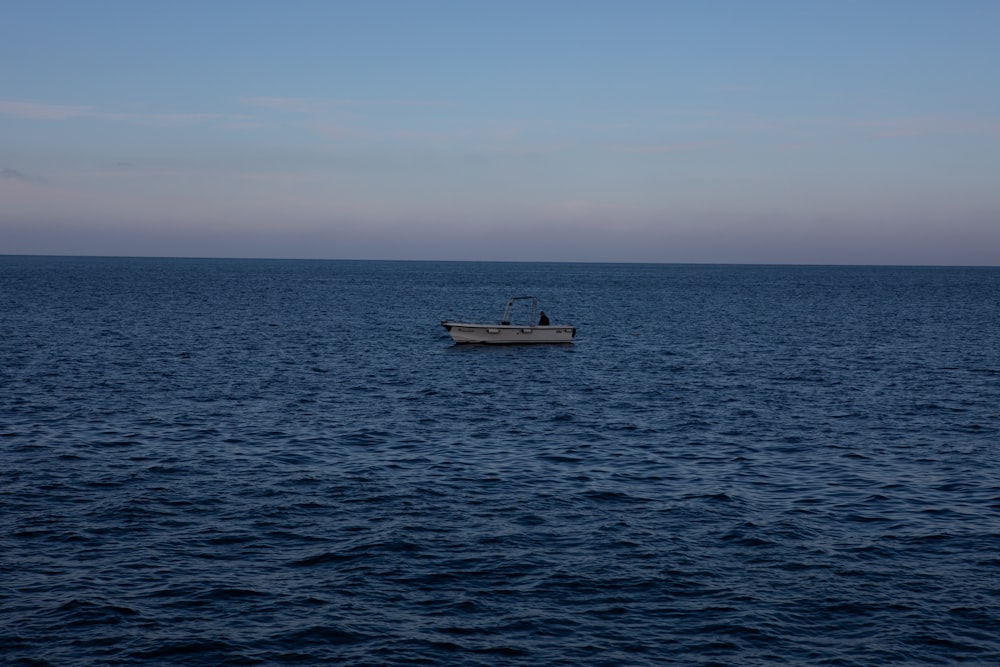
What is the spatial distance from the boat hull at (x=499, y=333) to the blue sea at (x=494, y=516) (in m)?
13.8

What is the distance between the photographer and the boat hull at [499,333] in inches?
2980

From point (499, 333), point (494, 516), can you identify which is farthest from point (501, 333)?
point (494, 516)

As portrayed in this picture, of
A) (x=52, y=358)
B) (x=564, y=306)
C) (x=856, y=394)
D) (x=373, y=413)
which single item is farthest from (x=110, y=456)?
(x=564, y=306)

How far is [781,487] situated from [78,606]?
21.2 metres

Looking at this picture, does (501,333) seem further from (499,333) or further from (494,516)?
(494,516)

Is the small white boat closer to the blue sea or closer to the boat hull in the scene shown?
the boat hull

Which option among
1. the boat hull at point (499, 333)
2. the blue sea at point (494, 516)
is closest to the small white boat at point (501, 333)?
the boat hull at point (499, 333)

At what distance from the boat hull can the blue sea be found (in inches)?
542

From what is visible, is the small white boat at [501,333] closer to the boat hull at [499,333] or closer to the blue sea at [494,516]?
the boat hull at [499,333]

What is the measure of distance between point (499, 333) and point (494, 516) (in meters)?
49.1

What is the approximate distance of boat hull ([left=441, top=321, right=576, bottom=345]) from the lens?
2980 inches

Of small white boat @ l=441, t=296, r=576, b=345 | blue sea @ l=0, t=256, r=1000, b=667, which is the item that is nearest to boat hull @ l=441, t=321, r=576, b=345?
small white boat @ l=441, t=296, r=576, b=345

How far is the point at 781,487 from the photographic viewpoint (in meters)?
30.6

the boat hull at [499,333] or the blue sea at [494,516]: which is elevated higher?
the boat hull at [499,333]
